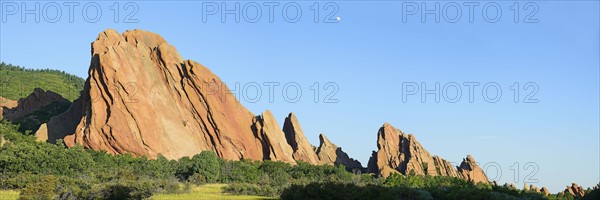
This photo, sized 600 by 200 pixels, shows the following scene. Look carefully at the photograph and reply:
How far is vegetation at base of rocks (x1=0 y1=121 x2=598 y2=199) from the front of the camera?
40.1m

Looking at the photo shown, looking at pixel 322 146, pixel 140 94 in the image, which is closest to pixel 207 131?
pixel 140 94

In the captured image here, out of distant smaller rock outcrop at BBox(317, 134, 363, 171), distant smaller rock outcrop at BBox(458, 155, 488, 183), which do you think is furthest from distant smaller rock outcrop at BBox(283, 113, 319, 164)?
distant smaller rock outcrop at BBox(458, 155, 488, 183)

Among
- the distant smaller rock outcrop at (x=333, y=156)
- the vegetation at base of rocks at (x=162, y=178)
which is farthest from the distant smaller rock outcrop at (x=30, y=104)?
the distant smaller rock outcrop at (x=333, y=156)

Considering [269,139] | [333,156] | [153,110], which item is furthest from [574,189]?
[153,110]

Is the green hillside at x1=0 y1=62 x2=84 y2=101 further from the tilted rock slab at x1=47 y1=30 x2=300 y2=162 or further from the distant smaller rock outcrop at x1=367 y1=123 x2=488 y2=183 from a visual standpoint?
the distant smaller rock outcrop at x1=367 y1=123 x2=488 y2=183

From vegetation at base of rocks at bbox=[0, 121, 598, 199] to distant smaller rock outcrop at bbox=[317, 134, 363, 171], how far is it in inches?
1076

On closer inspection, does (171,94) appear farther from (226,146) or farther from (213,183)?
(213,183)

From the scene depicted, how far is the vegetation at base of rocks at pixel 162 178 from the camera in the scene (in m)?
40.1

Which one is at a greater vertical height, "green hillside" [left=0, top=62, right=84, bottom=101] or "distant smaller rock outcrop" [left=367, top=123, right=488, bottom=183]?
"green hillside" [left=0, top=62, right=84, bottom=101]

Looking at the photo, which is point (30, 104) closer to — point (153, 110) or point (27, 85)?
point (153, 110)

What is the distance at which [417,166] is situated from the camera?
373 ft

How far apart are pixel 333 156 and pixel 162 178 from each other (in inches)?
2569

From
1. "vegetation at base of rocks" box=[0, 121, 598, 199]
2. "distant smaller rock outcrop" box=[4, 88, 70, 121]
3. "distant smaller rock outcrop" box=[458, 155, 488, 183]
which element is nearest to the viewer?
"vegetation at base of rocks" box=[0, 121, 598, 199]

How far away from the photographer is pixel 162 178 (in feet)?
221
